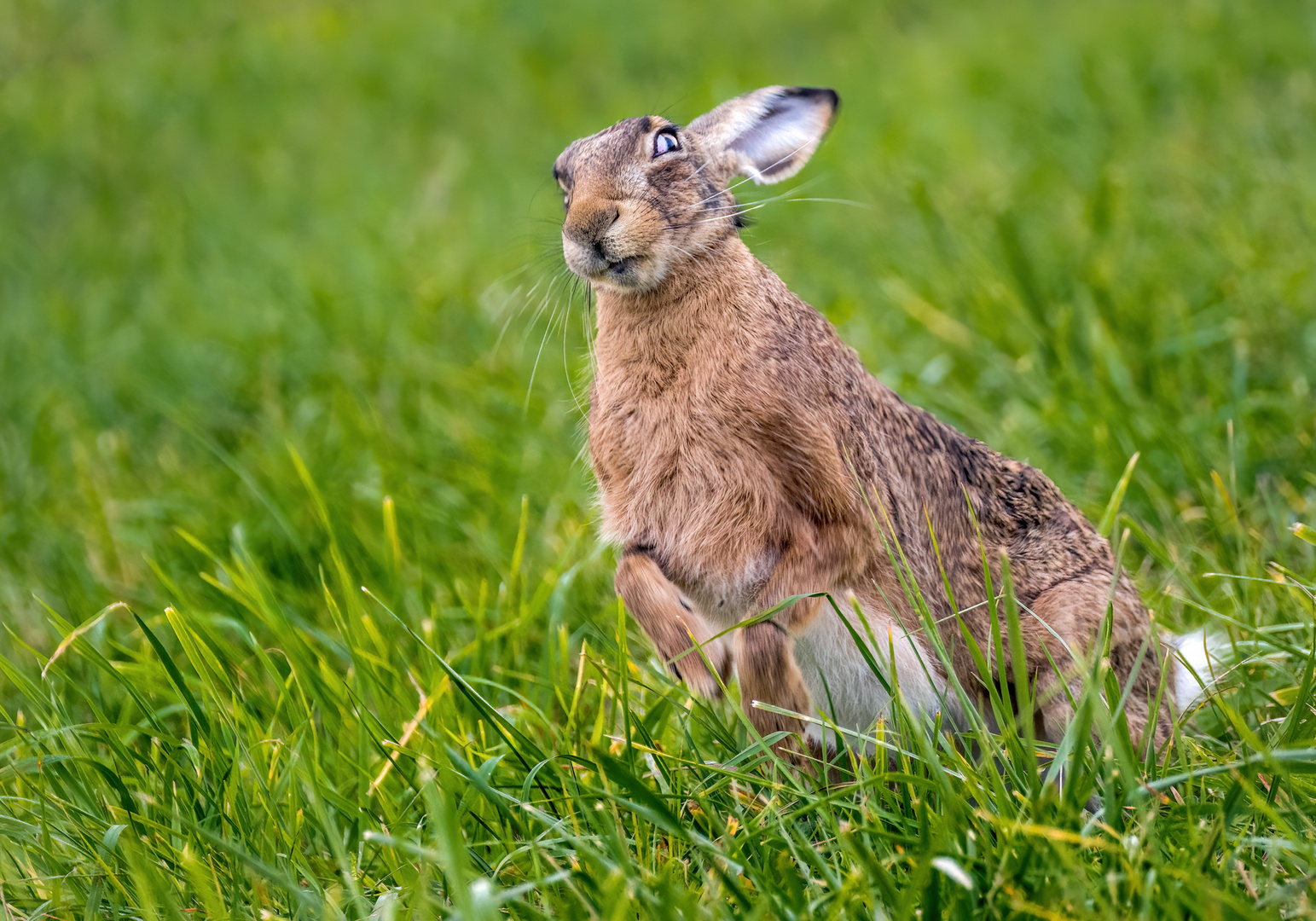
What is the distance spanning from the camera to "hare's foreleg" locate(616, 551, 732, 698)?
246 cm

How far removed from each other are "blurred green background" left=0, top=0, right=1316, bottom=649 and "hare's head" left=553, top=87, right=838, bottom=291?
41 centimetres

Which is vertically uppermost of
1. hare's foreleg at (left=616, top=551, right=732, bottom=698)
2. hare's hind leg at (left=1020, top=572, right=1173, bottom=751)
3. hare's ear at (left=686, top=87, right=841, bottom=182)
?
hare's ear at (left=686, top=87, right=841, bottom=182)

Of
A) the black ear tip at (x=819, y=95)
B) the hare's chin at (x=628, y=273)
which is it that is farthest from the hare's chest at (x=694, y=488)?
the black ear tip at (x=819, y=95)

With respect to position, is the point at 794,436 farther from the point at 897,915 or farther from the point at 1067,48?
the point at 1067,48

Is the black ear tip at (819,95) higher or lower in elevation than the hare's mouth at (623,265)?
higher

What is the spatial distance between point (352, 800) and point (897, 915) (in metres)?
1.27

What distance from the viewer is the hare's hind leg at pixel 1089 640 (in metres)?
2.57

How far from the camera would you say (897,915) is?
1870 millimetres

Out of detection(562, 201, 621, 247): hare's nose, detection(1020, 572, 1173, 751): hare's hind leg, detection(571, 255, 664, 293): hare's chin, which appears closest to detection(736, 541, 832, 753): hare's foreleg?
detection(1020, 572, 1173, 751): hare's hind leg

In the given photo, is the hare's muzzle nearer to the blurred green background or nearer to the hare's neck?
the hare's neck

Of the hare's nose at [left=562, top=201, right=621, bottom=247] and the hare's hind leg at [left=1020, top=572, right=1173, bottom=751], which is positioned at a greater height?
the hare's nose at [left=562, top=201, right=621, bottom=247]

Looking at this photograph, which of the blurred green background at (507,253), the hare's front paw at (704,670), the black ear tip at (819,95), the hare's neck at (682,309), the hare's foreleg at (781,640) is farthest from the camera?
the blurred green background at (507,253)

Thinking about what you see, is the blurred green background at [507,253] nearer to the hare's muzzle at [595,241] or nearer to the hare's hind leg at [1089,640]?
the hare's muzzle at [595,241]

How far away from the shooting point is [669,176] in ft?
9.12
